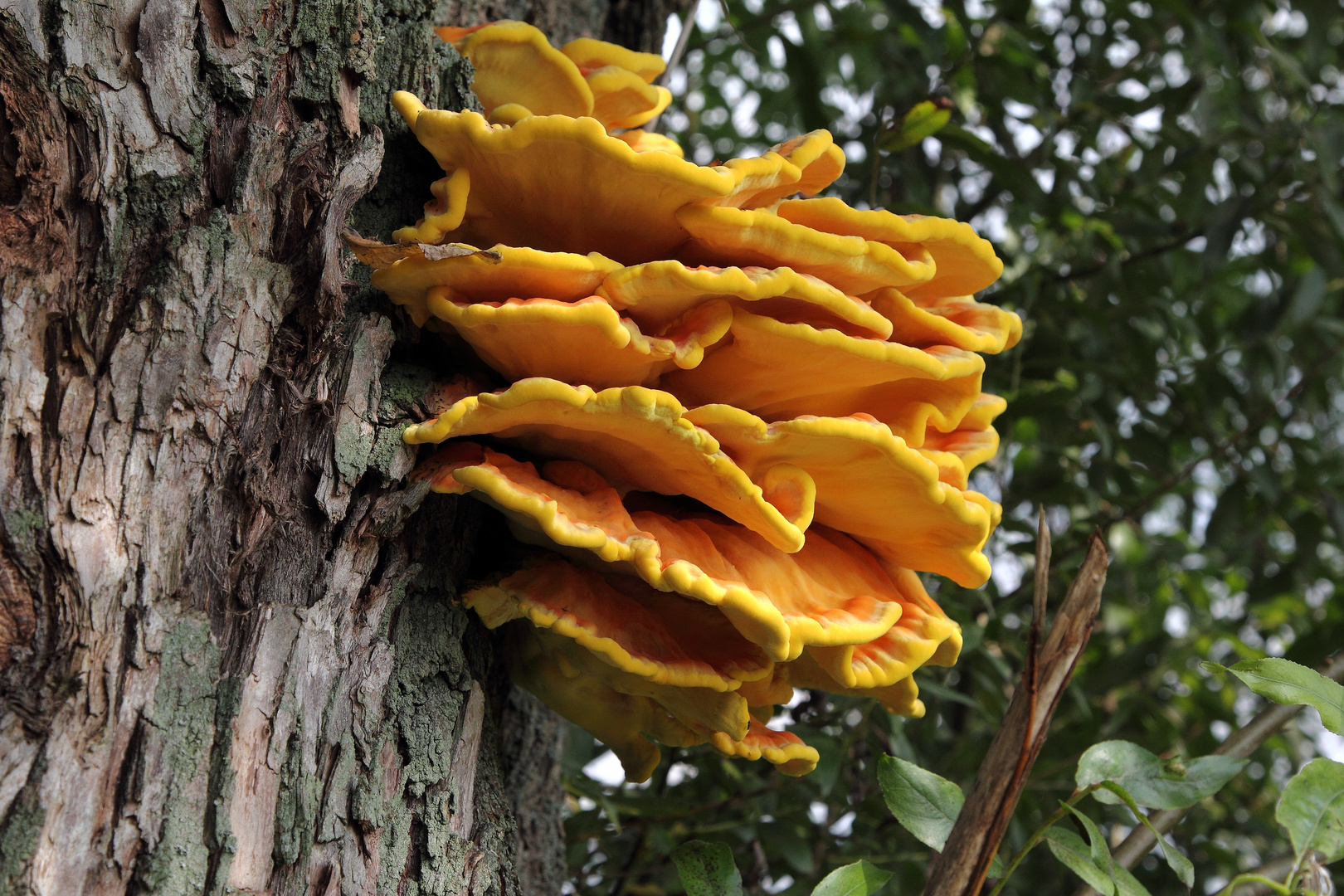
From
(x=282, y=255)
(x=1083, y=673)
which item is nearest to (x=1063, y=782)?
(x=1083, y=673)

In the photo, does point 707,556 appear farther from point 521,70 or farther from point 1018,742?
point 521,70

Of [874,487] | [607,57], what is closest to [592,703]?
[874,487]

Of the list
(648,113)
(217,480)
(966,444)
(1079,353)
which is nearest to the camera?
(217,480)

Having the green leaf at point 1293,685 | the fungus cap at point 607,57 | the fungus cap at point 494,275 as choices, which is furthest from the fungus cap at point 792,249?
the green leaf at point 1293,685

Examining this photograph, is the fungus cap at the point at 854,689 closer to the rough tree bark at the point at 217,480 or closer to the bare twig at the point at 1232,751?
the bare twig at the point at 1232,751

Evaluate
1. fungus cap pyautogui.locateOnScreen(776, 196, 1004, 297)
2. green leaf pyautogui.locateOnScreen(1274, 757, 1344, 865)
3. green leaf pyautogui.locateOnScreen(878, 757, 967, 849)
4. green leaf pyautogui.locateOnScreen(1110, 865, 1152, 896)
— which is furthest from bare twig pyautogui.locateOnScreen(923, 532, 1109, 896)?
fungus cap pyautogui.locateOnScreen(776, 196, 1004, 297)

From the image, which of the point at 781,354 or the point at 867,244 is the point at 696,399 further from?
the point at 867,244
